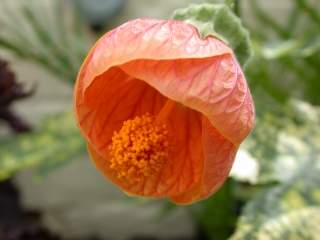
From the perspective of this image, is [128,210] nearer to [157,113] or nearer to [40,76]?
[40,76]

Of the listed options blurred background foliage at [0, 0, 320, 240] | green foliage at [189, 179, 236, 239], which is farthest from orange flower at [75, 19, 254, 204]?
green foliage at [189, 179, 236, 239]

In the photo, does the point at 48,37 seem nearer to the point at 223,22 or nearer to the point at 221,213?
the point at 221,213

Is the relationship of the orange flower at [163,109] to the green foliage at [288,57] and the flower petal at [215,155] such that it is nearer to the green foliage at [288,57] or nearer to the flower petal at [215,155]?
the flower petal at [215,155]

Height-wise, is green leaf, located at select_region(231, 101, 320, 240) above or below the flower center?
below

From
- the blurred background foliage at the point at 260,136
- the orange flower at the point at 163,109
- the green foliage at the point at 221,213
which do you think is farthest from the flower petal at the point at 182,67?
the green foliage at the point at 221,213

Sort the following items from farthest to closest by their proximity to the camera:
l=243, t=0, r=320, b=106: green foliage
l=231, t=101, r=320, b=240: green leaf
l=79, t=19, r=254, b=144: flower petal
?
l=243, t=0, r=320, b=106: green foliage → l=231, t=101, r=320, b=240: green leaf → l=79, t=19, r=254, b=144: flower petal

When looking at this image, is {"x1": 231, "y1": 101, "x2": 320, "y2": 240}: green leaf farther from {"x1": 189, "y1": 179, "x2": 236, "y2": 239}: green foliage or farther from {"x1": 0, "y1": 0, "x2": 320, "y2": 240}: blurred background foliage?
{"x1": 189, "y1": 179, "x2": 236, "y2": 239}: green foliage
